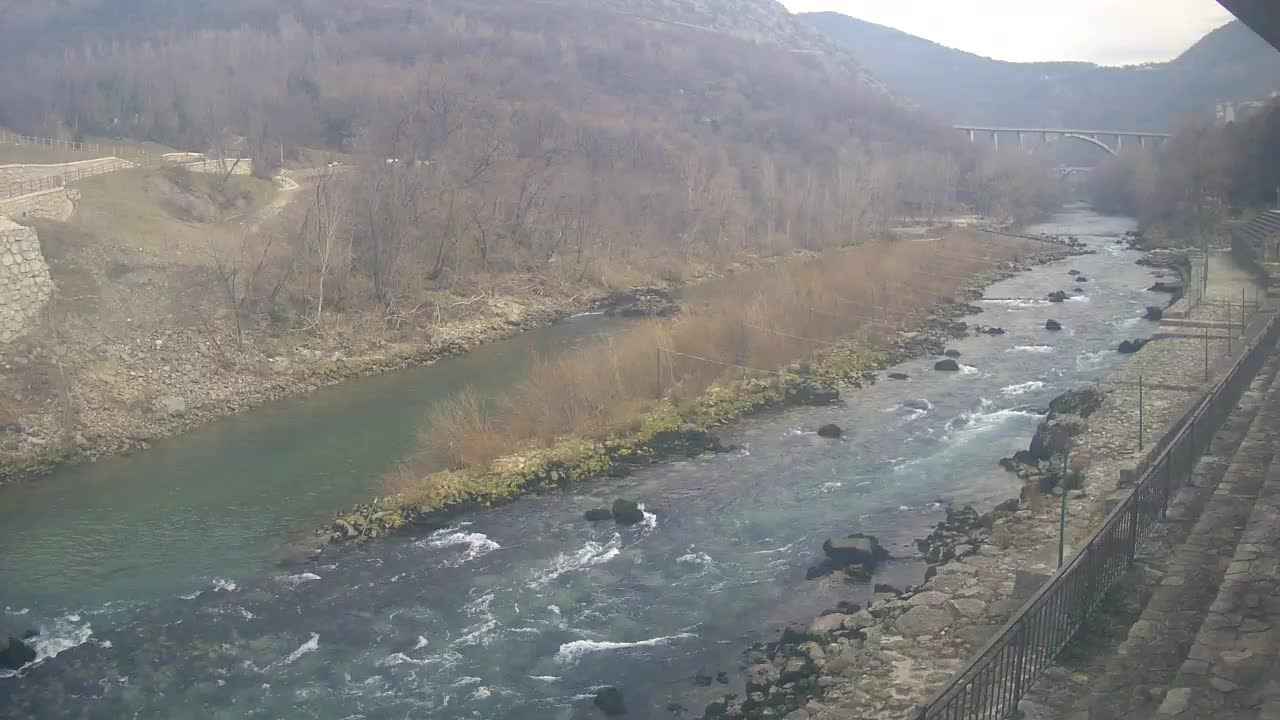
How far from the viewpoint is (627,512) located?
538 inches

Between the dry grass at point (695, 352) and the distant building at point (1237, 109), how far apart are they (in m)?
29.6

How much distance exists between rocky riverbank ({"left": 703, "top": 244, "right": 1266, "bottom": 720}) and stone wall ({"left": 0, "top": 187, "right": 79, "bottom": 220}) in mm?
22168

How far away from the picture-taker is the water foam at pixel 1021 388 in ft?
64.8

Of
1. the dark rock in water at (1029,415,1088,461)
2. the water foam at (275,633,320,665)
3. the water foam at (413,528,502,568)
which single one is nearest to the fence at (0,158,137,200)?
the water foam at (413,528,502,568)

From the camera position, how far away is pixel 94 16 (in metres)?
75.5

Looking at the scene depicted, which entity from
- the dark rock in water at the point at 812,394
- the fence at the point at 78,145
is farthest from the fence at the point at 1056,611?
the fence at the point at 78,145

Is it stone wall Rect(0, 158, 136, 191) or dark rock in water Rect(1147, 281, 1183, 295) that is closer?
stone wall Rect(0, 158, 136, 191)

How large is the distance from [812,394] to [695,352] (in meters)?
2.48

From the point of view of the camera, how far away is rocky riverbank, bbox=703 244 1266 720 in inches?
348

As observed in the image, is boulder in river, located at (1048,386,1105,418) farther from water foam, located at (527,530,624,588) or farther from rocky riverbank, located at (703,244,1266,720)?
water foam, located at (527,530,624,588)

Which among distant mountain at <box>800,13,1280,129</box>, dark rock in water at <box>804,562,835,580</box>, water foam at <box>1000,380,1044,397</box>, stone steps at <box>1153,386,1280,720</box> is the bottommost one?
A: dark rock in water at <box>804,562,835,580</box>

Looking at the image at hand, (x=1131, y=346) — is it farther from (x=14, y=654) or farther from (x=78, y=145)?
(x=78, y=145)

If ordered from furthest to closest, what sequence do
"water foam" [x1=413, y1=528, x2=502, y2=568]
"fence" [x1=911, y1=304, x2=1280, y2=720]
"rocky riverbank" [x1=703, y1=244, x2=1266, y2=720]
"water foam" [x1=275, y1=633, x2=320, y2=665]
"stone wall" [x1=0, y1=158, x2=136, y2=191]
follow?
"stone wall" [x1=0, y1=158, x2=136, y2=191] < "water foam" [x1=413, y1=528, x2=502, y2=568] < "water foam" [x1=275, y1=633, x2=320, y2=665] < "rocky riverbank" [x1=703, y1=244, x2=1266, y2=720] < "fence" [x1=911, y1=304, x2=1280, y2=720]

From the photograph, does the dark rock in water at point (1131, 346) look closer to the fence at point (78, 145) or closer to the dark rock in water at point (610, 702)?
the dark rock in water at point (610, 702)
